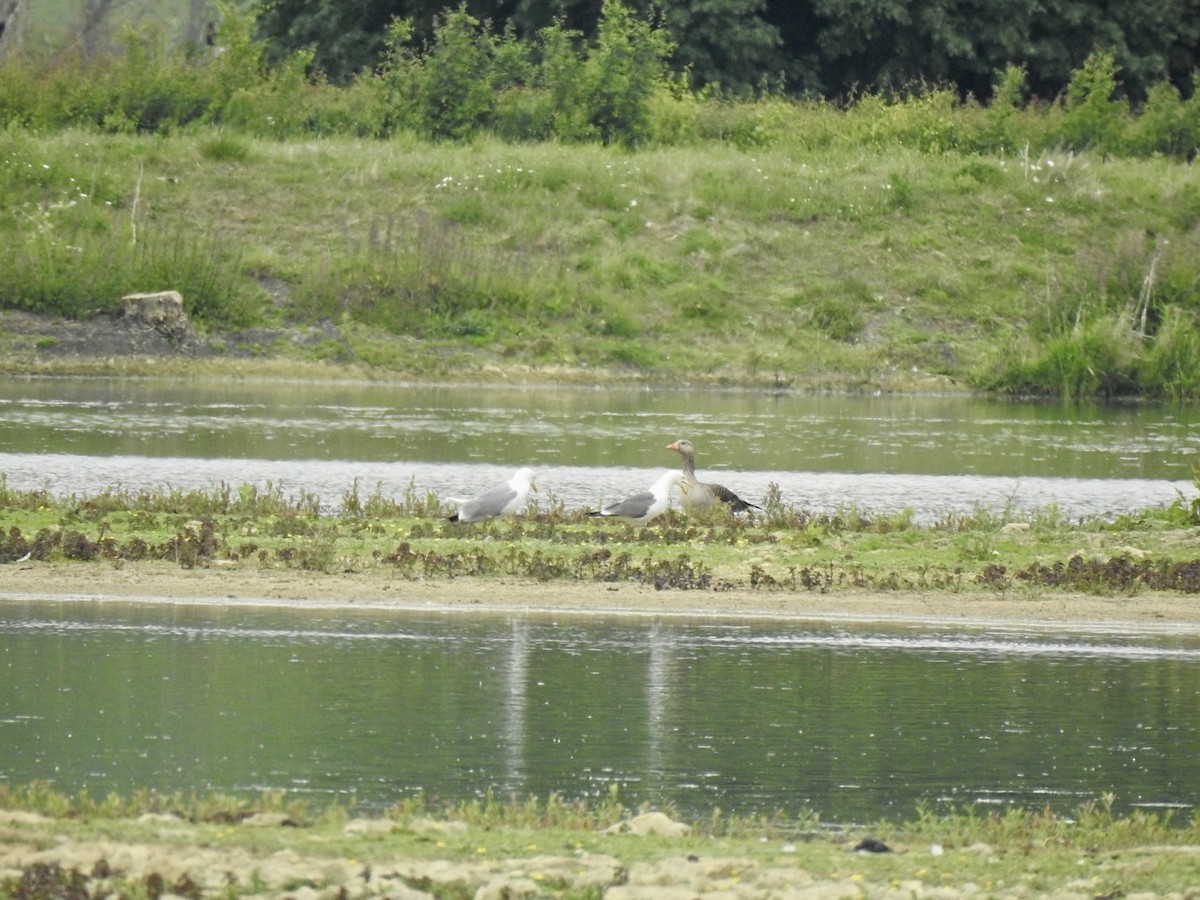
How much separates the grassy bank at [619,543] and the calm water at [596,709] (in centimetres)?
134

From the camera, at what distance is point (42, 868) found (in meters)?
8.00

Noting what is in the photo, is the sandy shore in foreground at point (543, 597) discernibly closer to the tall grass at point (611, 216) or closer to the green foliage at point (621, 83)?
the tall grass at point (611, 216)

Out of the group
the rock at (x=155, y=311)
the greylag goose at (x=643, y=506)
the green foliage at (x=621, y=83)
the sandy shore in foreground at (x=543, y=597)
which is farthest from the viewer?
the green foliage at (x=621, y=83)

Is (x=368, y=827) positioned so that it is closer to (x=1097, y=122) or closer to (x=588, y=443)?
(x=588, y=443)

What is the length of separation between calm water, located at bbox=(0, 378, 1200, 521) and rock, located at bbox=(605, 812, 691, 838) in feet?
40.4

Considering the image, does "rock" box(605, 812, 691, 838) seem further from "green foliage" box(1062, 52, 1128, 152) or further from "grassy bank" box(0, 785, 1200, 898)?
"green foliage" box(1062, 52, 1128, 152)

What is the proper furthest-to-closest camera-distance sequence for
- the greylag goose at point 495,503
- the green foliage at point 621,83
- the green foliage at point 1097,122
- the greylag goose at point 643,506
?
the green foliage at point 1097,122 → the green foliage at point 621,83 → the greylag goose at point 643,506 → the greylag goose at point 495,503

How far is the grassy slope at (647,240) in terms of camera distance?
37219 mm

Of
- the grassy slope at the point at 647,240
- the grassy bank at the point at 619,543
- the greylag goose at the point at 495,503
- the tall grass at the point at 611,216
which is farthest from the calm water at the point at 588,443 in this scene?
the greylag goose at the point at 495,503

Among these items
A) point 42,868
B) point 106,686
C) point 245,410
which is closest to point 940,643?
point 106,686

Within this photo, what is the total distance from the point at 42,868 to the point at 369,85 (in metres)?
39.6

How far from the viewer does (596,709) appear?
41.2 feet

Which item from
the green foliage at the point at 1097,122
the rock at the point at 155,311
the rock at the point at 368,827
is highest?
the green foliage at the point at 1097,122

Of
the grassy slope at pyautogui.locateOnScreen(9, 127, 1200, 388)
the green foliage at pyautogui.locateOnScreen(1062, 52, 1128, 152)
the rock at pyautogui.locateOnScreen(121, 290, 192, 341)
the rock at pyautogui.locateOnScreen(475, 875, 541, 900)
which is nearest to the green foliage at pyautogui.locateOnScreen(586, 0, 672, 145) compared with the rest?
the grassy slope at pyautogui.locateOnScreen(9, 127, 1200, 388)
